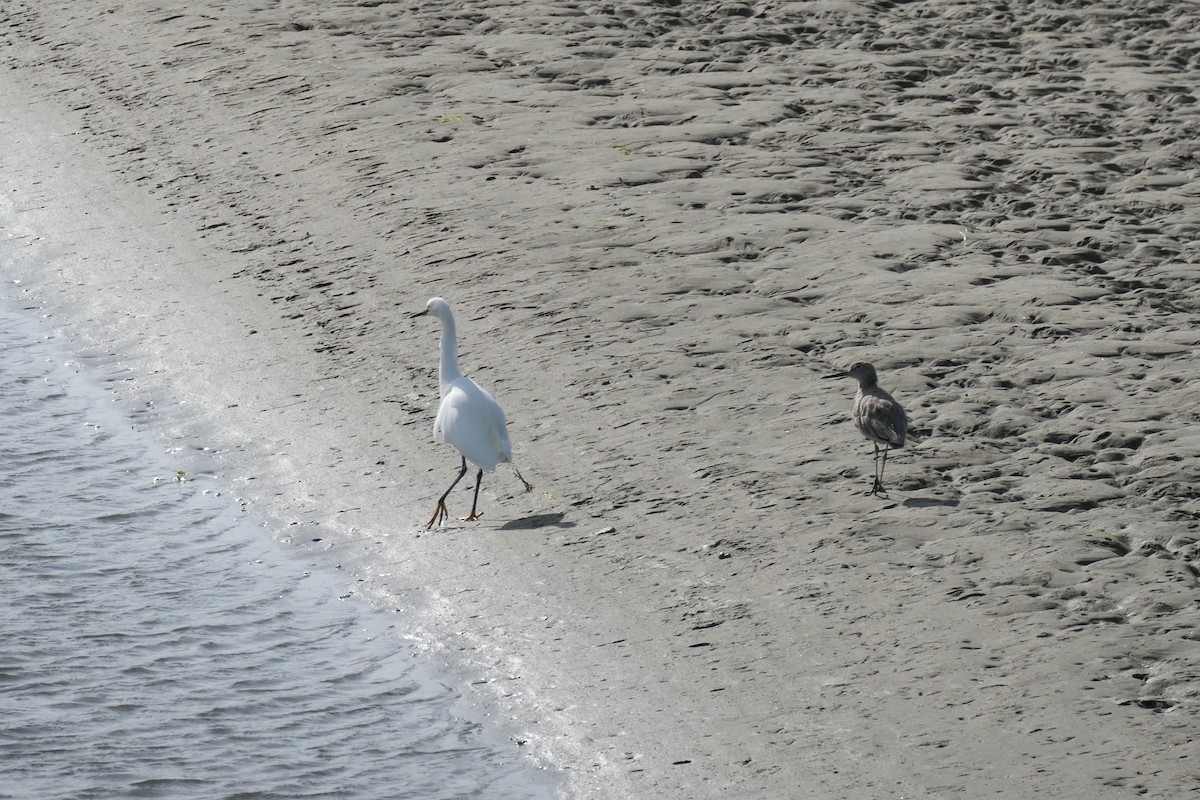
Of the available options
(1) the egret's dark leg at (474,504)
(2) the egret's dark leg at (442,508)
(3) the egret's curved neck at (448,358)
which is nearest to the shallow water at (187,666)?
(2) the egret's dark leg at (442,508)

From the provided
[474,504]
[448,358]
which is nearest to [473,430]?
[474,504]

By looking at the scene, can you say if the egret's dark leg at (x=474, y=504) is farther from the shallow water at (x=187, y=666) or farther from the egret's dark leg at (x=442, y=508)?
the shallow water at (x=187, y=666)

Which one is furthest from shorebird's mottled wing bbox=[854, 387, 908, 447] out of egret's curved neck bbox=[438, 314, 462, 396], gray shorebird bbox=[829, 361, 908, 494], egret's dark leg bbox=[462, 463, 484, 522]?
egret's curved neck bbox=[438, 314, 462, 396]

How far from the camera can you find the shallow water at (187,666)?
5.74m

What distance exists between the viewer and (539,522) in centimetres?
729

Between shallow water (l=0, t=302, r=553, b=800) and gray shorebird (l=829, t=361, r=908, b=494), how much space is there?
6.96ft

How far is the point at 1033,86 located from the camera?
41.5 ft

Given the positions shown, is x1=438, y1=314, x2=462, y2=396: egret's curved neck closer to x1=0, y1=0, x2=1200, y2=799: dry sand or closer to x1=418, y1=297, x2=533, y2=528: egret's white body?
x1=418, y1=297, x2=533, y2=528: egret's white body

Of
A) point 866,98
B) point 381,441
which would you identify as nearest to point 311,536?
point 381,441

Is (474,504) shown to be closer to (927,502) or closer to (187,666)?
(187,666)

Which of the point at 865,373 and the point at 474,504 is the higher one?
the point at 865,373

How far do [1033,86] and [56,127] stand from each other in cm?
800

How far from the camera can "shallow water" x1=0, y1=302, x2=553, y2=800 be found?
5.74 metres

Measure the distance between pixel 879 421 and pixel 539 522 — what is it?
5.18ft
